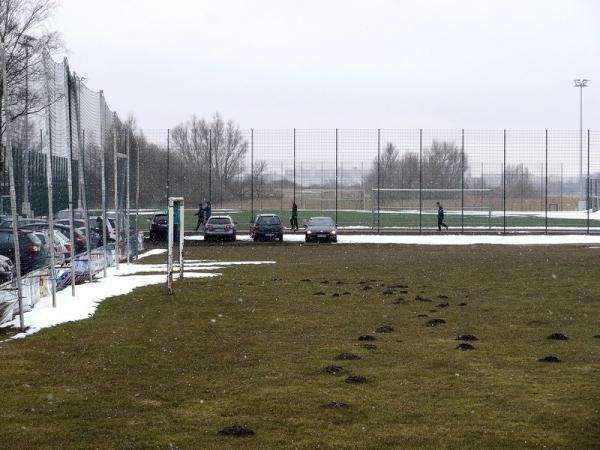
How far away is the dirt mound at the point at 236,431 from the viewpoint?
8086mm

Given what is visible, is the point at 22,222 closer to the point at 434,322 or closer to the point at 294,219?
the point at 434,322

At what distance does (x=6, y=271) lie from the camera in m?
19.0

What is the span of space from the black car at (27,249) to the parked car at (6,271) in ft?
0.94

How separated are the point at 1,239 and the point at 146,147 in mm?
37686

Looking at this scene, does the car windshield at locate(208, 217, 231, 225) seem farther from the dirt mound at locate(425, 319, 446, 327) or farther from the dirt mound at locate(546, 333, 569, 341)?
the dirt mound at locate(546, 333, 569, 341)

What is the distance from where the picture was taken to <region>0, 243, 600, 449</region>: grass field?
26.7 ft

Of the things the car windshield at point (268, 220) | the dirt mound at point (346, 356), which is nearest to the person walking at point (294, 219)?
the car windshield at point (268, 220)

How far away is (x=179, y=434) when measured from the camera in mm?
8102

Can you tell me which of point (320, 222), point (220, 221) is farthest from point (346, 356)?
point (220, 221)

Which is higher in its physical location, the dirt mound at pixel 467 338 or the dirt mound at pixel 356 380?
the dirt mound at pixel 356 380

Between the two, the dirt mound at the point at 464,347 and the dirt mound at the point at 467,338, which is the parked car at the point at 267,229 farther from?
the dirt mound at the point at 464,347

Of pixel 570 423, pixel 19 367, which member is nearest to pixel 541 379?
pixel 570 423

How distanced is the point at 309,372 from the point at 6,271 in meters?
9.89

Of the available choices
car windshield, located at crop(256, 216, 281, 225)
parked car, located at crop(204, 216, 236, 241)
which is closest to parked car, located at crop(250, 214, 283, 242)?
car windshield, located at crop(256, 216, 281, 225)
